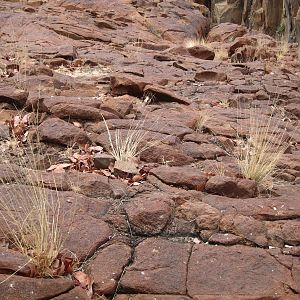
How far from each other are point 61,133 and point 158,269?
2.37m

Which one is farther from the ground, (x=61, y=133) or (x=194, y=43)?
(x=61, y=133)

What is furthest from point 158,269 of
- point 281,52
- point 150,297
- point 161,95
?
point 281,52

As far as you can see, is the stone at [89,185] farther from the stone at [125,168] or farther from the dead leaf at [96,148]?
the dead leaf at [96,148]

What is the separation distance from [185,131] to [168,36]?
1046cm

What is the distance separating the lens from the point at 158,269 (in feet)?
10.1

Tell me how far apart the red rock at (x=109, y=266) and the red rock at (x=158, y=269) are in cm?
6

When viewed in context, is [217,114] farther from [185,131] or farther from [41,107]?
[41,107]

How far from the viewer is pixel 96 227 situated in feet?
11.2

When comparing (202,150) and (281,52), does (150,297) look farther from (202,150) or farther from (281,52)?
(281,52)

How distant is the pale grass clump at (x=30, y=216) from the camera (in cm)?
276

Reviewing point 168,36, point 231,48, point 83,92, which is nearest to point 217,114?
point 83,92

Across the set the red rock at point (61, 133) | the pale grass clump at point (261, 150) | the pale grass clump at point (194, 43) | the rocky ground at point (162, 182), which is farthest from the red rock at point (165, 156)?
the pale grass clump at point (194, 43)

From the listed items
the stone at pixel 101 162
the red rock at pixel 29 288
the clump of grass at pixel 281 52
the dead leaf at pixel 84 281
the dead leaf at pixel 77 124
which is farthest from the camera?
the clump of grass at pixel 281 52

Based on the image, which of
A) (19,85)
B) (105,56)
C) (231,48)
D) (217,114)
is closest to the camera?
(19,85)
